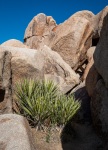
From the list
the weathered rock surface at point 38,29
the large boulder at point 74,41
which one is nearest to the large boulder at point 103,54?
the large boulder at point 74,41

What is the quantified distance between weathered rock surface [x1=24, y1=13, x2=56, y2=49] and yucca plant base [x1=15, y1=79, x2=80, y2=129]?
15231 millimetres

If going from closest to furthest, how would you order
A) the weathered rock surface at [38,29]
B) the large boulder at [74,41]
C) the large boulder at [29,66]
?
the large boulder at [29,66] → the large boulder at [74,41] → the weathered rock surface at [38,29]

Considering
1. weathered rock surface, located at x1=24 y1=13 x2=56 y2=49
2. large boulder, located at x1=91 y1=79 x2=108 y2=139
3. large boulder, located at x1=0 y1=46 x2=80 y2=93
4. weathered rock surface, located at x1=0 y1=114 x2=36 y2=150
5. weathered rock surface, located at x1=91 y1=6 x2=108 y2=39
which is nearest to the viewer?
weathered rock surface, located at x1=0 y1=114 x2=36 y2=150

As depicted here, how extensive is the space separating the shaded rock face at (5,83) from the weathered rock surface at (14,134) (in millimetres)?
3316

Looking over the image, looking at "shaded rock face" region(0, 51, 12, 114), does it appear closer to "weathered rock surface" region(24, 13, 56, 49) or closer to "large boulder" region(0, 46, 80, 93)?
"large boulder" region(0, 46, 80, 93)

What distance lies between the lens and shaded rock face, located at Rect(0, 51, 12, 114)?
12.4 metres

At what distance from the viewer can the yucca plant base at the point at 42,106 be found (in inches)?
414

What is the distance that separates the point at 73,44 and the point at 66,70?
3021 millimetres

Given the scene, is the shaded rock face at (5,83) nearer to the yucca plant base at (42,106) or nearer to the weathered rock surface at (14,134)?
the yucca plant base at (42,106)

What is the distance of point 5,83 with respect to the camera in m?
12.5

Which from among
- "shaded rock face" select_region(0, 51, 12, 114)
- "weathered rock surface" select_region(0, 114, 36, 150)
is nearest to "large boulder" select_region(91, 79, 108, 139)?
"weathered rock surface" select_region(0, 114, 36, 150)

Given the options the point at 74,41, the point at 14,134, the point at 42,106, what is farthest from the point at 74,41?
the point at 14,134

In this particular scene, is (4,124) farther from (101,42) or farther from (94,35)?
(94,35)

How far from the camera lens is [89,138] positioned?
35.7ft
